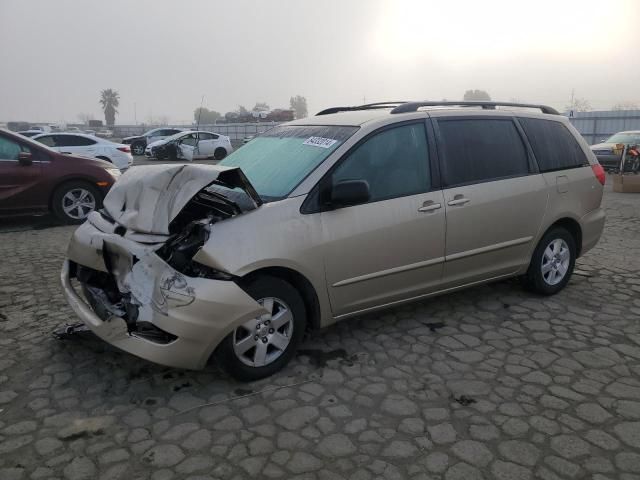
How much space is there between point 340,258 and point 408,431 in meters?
1.22

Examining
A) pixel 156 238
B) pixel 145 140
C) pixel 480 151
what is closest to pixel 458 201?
pixel 480 151

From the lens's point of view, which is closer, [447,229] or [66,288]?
[66,288]

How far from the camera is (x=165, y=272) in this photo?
3104 millimetres

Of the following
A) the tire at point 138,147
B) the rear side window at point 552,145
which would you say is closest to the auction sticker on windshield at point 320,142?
the rear side window at point 552,145

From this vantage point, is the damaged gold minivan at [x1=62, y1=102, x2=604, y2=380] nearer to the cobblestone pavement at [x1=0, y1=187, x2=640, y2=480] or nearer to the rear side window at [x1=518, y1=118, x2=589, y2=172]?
the rear side window at [x1=518, y1=118, x2=589, y2=172]

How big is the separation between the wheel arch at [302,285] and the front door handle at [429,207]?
106cm

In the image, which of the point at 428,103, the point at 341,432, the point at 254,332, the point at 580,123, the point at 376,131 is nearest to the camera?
the point at 341,432

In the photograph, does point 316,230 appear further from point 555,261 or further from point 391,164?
point 555,261

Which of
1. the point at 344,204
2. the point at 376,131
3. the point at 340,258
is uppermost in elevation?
the point at 376,131

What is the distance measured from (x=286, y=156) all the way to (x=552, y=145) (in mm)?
2577

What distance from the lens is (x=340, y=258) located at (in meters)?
3.63

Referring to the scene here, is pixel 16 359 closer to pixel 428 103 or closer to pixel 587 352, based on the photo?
pixel 428 103

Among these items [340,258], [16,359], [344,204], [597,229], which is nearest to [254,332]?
[340,258]

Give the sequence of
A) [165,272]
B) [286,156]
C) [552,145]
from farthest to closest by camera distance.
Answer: [552,145] → [286,156] → [165,272]
